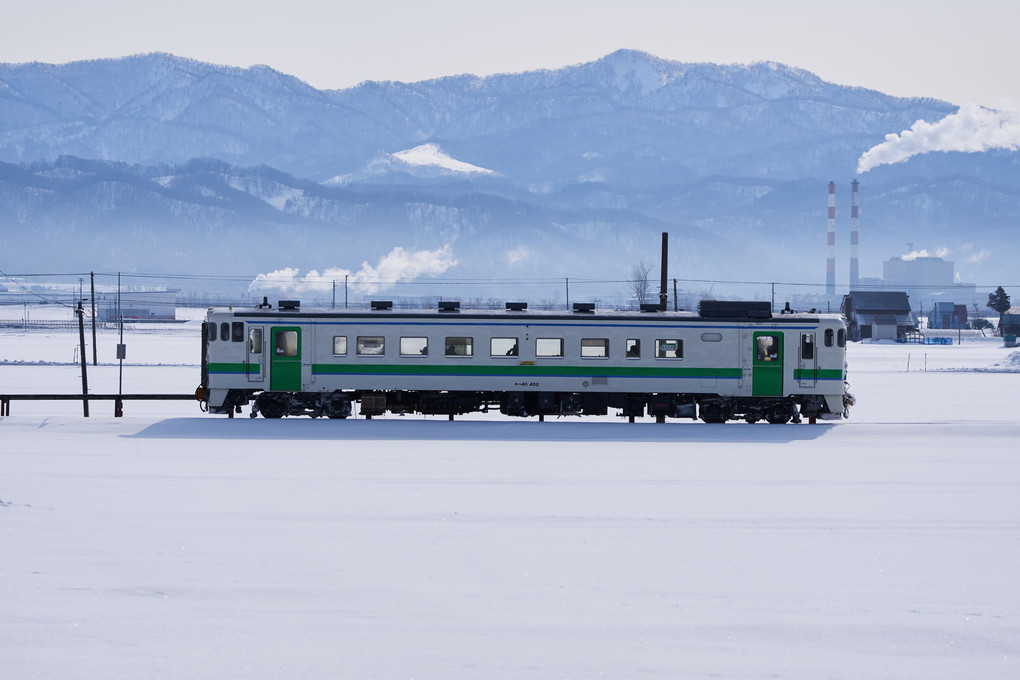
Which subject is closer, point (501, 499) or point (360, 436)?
point (501, 499)

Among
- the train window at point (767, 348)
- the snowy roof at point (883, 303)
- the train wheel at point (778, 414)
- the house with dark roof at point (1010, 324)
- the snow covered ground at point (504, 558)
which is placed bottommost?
the snow covered ground at point (504, 558)

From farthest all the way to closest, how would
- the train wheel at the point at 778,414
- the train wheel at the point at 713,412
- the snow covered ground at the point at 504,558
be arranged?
the train wheel at the point at 778,414, the train wheel at the point at 713,412, the snow covered ground at the point at 504,558

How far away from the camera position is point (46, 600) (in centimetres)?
1173

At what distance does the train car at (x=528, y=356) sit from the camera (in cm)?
3284

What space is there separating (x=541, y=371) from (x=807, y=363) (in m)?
7.90

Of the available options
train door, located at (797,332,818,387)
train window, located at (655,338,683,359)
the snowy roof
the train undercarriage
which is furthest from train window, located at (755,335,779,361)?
the snowy roof

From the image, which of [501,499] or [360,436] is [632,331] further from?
[501,499]

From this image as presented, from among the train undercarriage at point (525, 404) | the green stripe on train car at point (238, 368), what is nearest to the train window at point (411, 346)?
the train undercarriage at point (525, 404)

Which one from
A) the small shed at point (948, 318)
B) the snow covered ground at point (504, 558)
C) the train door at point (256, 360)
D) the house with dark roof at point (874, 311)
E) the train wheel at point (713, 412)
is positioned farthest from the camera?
the small shed at point (948, 318)

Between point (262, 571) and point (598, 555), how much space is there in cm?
421

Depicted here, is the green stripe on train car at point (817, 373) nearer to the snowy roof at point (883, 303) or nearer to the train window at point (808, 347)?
the train window at point (808, 347)

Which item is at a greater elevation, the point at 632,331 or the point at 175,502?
the point at 632,331

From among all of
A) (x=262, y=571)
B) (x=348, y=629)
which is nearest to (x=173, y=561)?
(x=262, y=571)

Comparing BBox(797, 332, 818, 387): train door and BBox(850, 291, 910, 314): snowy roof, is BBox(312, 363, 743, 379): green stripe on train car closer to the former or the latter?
BBox(797, 332, 818, 387): train door
